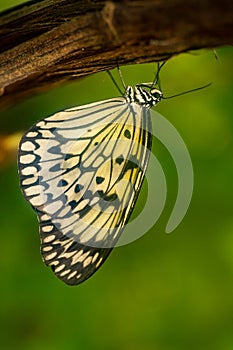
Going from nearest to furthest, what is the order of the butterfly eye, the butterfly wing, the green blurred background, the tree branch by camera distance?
the tree branch → the butterfly wing → the butterfly eye → the green blurred background

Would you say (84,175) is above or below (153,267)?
above

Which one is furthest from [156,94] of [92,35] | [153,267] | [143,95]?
[92,35]

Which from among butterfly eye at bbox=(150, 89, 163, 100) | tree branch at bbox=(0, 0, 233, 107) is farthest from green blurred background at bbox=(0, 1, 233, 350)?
tree branch at bbox=(0, 0, 233, 107)

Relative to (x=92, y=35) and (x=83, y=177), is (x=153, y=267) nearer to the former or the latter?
(x=83, y=177)

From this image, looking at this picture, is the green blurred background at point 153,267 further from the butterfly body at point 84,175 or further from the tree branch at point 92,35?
the tree branch at point 92,35

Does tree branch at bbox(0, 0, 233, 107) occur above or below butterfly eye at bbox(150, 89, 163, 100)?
below

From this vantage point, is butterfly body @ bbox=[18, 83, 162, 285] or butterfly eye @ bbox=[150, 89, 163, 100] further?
butterfly eye @ bbox=[150, 89, 163, 100]

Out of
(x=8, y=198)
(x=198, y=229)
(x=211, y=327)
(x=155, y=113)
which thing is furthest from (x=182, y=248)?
(x=8, y=198)

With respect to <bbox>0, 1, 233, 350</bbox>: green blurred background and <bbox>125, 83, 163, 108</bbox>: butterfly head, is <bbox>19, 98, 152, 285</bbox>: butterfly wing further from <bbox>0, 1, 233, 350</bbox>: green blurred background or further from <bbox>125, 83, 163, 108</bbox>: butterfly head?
<bbox>0, 1, 233, 350</bbox>: green blurred background
